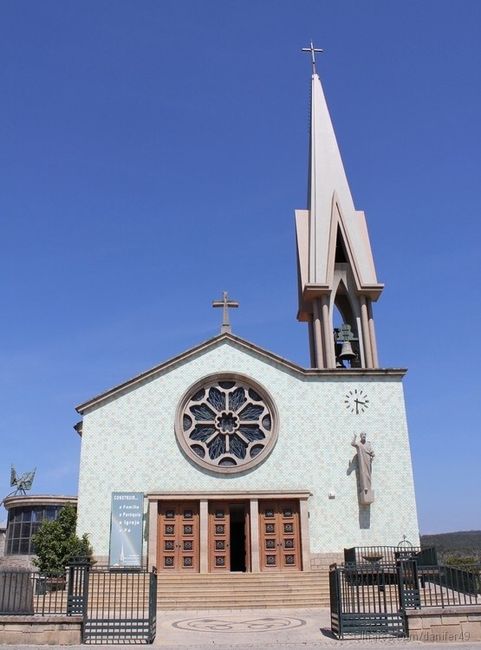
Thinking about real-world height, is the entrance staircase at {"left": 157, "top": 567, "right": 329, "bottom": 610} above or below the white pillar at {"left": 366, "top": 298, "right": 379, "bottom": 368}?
below

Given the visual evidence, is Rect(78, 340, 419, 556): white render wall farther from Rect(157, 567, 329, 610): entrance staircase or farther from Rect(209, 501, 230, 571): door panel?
Rect(157, 567, 329, 610): entrance staircase

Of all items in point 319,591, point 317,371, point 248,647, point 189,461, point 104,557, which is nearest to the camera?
point 248,647

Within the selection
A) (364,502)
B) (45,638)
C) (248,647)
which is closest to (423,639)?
(248,647)

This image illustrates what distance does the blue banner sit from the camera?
22.3 meters

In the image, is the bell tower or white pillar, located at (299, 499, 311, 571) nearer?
white pillar, located at (299, 499, 311, 571)

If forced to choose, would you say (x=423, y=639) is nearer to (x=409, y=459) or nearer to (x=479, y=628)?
(x=479, y=628)

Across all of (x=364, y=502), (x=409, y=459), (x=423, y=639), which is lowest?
(x=423, y=639)

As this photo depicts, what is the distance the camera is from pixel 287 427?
80.8ft

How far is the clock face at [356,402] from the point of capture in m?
25.0

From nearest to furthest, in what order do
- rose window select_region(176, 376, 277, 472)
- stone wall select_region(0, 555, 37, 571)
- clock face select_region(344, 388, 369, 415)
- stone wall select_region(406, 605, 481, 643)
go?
stone wall select_region(406, 605, 481, 643)
rose window select_region(176, 376, 277, 472)
clock face select_region(344, 388, 369, 415)
stone wall select_region(0, 555, 37, 571)

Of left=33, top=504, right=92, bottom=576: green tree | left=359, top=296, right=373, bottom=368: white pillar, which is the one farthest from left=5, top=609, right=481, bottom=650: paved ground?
left=359, top=296, right=373, bottom=368: white pillar

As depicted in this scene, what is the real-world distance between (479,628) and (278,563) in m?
10.8

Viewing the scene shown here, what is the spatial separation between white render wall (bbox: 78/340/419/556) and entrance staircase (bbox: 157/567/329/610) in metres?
2.16

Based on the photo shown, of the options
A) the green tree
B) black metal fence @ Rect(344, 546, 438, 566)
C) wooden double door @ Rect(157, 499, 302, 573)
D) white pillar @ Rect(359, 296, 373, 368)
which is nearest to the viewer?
black metal fence @ Rect(344, 546, 438, 566)
